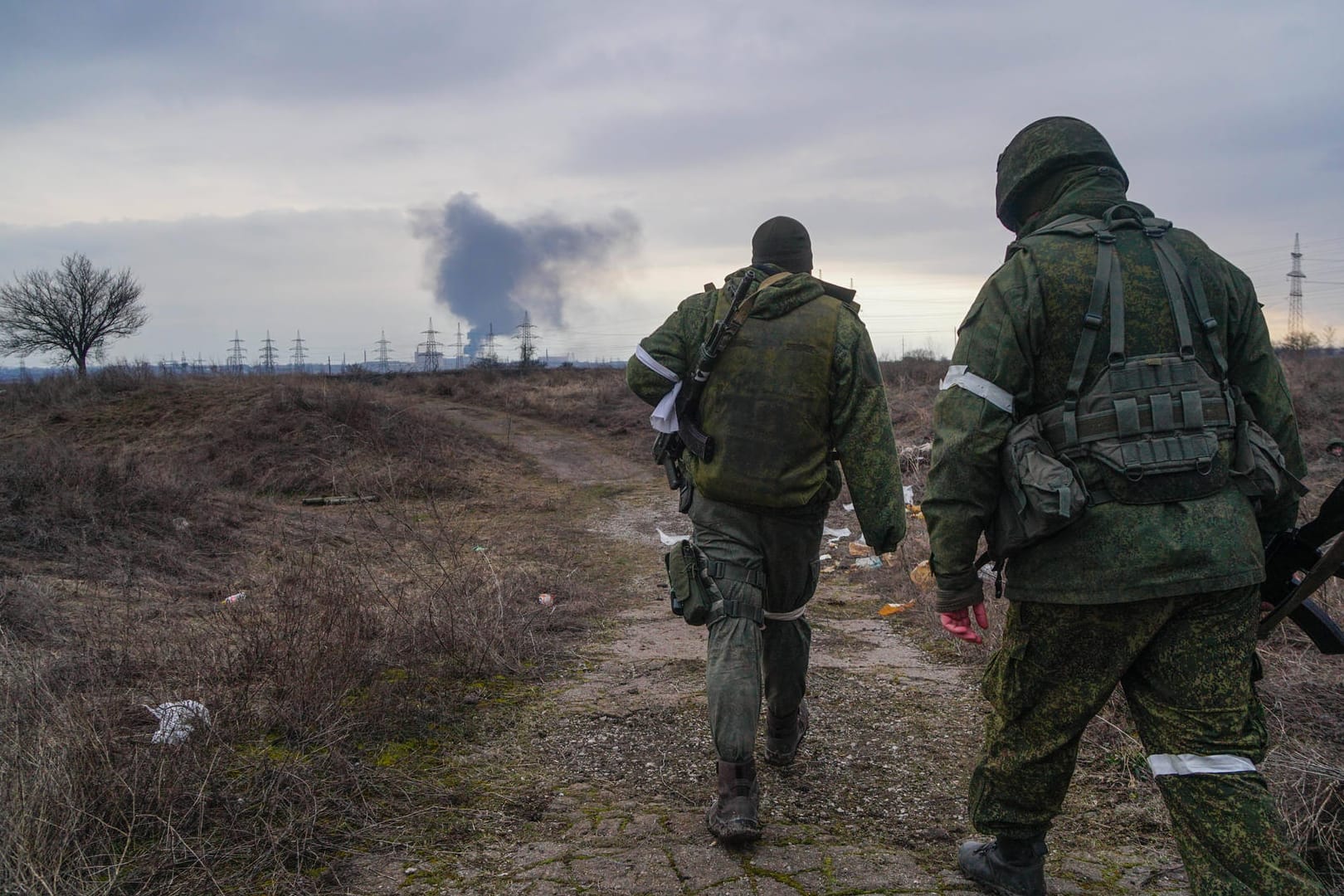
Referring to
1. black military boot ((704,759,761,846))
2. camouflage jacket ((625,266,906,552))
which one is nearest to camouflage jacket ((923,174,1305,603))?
camouflage jacket ((625,266,906,552))

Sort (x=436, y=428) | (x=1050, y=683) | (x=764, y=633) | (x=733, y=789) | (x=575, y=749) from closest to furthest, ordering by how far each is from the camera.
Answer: (x=1050, y=683) → (x=733, y=789) → (x=764, y=633) → (x=575, y=749) → (x=436, y=428)

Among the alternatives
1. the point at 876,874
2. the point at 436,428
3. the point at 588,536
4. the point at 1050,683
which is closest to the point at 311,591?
the point at 876,874

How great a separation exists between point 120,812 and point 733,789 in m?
1.60

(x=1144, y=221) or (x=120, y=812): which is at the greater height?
(x=1144, y=221)

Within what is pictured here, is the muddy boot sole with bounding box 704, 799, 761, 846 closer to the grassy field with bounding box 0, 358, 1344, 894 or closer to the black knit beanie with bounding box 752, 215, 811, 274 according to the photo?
the grassy field with bounding box 0, 358, 1344, 894

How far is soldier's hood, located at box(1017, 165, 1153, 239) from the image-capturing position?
2.22 m

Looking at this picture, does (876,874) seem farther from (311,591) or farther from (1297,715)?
(311,591)

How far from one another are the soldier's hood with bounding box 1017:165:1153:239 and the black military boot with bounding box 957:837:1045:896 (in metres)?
1.55

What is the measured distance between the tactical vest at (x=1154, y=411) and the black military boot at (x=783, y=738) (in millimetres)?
1481

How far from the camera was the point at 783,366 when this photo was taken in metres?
2.83

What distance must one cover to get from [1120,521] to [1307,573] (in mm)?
664

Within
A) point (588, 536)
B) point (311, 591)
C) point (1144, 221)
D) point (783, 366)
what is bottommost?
point (588, 536)

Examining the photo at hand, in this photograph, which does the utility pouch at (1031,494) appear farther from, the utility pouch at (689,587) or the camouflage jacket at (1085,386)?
the utility pouch at (689,587)

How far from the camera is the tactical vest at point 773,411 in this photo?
9.22ft
